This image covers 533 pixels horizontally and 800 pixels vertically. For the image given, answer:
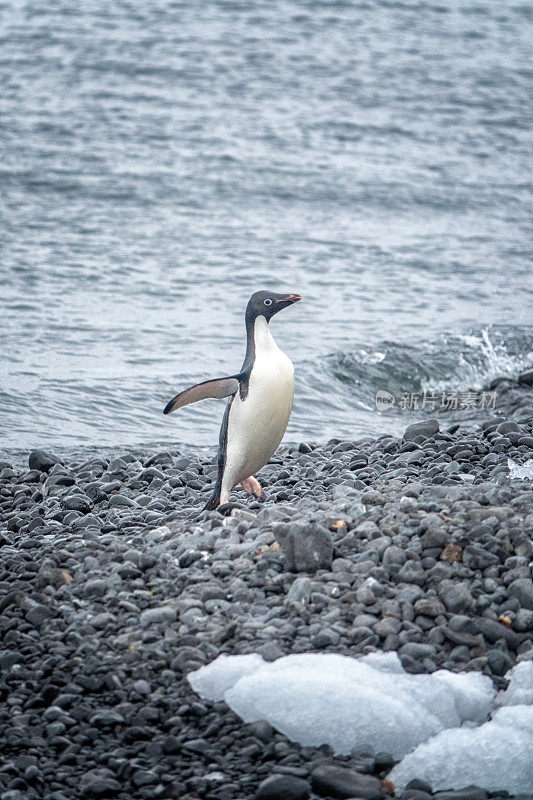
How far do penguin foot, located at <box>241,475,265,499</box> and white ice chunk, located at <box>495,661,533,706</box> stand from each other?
6.73ft

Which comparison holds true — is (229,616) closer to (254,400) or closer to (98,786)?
(98,786)

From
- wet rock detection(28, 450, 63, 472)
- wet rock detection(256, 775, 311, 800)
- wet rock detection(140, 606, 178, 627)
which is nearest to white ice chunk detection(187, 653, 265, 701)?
wet rock detection(140, 606, 178, 627)

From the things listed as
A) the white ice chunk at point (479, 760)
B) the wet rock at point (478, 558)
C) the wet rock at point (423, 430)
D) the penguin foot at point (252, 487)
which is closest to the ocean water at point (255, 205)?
the wet rock at point (423, 430)

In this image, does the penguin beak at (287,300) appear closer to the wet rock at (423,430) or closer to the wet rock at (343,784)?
the wet rock at (423,430)

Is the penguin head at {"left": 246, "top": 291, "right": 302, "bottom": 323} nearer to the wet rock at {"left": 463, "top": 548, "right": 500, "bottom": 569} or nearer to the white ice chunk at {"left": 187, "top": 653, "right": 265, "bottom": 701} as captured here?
the wet rock at {"left": 463, "top": 548, "right": 500, "bottom": 569}

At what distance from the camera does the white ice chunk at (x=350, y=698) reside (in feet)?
11.1

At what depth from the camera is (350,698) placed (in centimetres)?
345

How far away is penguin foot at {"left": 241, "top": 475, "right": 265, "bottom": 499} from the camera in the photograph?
5363mm

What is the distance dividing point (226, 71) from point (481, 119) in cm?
531

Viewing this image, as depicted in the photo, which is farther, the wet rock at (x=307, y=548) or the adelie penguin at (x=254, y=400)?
the adelie penguin at (x=254, y=400)

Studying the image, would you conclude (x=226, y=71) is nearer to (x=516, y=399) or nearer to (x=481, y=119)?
(x=481, y=119)

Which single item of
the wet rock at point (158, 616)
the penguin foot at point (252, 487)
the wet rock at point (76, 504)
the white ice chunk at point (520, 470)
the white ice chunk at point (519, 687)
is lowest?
the wet rock at point (76, 504)

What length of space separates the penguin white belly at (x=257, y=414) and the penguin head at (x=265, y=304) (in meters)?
0.18

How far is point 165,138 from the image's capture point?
18031 mm
